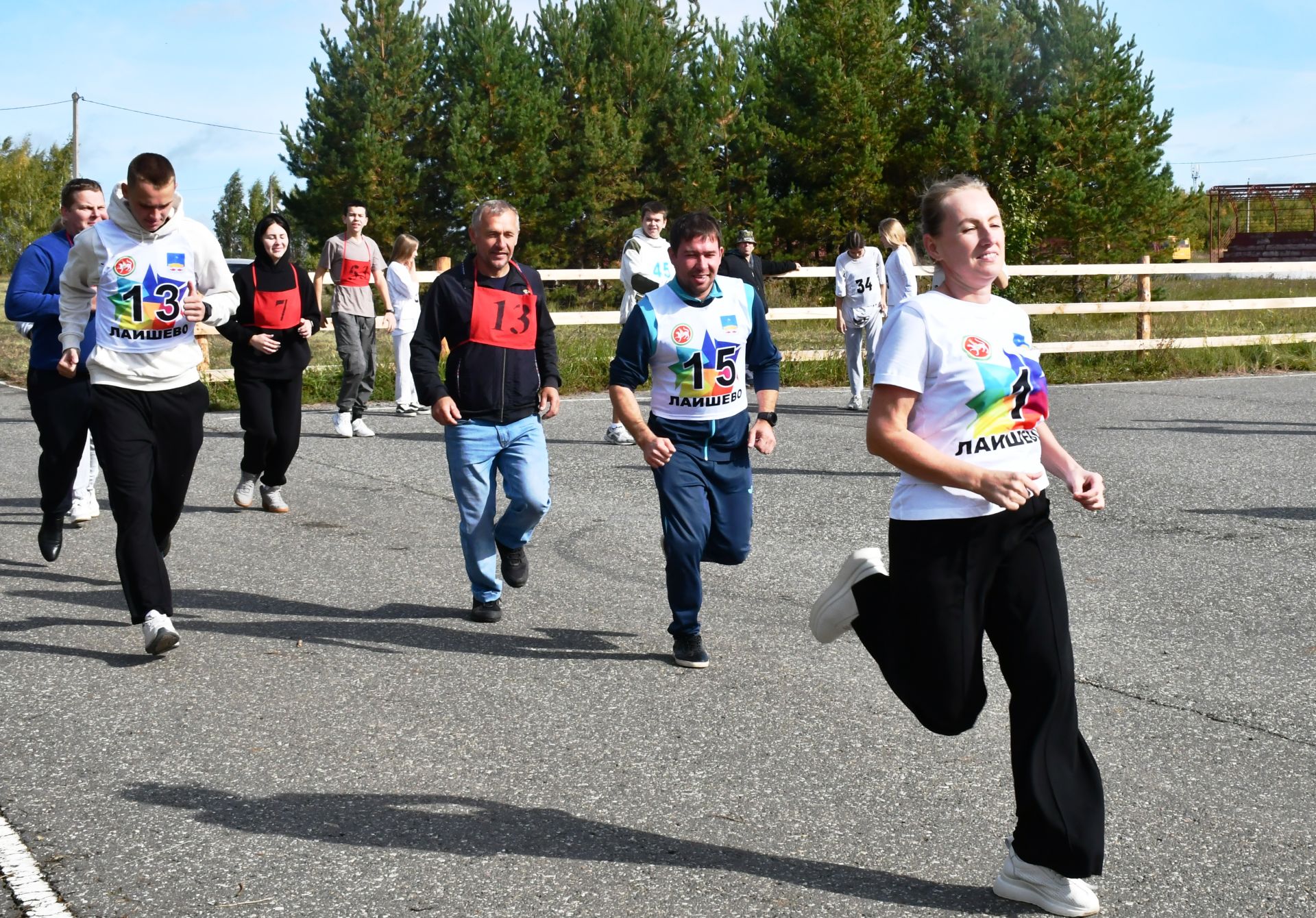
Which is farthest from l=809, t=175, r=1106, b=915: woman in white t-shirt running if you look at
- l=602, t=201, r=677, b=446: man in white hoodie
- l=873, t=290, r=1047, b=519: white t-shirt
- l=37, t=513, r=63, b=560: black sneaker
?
l=602, t=201, r=677, b=446: man in white hoodie

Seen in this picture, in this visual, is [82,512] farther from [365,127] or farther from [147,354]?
[365,127]

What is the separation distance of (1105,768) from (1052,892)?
1.16 metres

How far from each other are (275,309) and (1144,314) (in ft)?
48.9

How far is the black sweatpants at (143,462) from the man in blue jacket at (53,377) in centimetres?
196

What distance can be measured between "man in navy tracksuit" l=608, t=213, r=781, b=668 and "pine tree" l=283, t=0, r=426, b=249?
134 feet

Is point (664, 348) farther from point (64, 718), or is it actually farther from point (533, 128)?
point (533, 128)

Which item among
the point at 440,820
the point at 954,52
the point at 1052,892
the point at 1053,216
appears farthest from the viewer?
the point at 954,52

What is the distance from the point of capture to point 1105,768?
448 cm

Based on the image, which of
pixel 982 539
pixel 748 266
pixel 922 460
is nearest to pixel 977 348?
pixel 922 460

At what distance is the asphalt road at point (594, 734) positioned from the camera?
3.67 metres

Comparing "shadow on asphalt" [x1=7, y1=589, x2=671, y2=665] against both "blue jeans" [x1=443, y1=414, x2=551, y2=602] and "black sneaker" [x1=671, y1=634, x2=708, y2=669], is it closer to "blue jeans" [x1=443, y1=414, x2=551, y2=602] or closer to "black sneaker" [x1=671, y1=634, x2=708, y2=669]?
"black sneaker" [x1=671, y1=634, x2=708, y2=669]

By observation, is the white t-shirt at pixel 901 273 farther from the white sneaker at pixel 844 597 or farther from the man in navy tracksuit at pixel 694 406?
the white sneaker at pixel 844 597

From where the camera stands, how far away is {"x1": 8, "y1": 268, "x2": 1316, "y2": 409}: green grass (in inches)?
724

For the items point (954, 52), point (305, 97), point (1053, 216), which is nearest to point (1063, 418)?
point (1053, 216)
